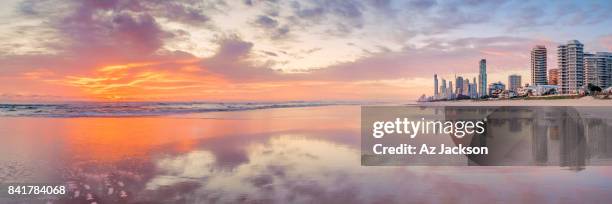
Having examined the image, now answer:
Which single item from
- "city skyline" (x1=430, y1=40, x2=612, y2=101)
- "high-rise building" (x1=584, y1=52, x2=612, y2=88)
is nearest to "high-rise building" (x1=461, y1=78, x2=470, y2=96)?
"city skyline" (x1=430, y1=40, x2=612, y2=101)

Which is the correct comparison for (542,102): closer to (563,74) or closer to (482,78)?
(563,74)

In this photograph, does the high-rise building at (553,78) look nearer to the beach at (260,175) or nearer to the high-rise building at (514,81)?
the high-rise building at (514,81)

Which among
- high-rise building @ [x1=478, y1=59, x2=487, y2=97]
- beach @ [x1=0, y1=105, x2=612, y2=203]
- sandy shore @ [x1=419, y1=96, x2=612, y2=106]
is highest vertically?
high-rise building @ [x1=478, y1=59, x2=487, y2=97]

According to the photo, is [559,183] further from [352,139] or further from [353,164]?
[352,139]

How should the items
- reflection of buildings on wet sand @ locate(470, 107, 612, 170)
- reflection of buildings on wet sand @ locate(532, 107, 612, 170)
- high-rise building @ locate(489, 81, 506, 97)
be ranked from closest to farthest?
reflection of buildings on wet sand @ locate(470, 107, 612, 170) < reflection of buildings on wet sand @ locate(532, 107, 612, 170) < high-rise building @ locate(489, 81, 506, 97)

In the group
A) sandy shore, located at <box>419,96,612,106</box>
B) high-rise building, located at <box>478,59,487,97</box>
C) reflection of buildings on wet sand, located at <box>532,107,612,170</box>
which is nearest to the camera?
reflection of buildings on wet sand, located at <box>532,107,612,170</box>

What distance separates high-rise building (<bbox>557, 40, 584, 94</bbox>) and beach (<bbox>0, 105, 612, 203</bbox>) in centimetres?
896

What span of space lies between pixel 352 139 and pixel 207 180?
4.75 metres

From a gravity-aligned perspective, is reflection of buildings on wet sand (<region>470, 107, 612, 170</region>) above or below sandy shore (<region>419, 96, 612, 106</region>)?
below

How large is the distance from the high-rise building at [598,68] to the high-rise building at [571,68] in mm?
247

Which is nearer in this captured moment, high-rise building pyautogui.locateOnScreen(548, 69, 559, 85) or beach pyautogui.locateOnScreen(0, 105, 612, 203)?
beach pyautogui.locateOnScreen(0, 105, 612, 203)

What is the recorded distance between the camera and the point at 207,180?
6996mm

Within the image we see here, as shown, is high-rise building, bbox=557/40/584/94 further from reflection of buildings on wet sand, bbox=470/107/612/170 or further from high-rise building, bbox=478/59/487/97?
high-rise building, bbox=478/59/487/97

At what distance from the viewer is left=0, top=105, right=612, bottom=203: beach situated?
20.6 ft
